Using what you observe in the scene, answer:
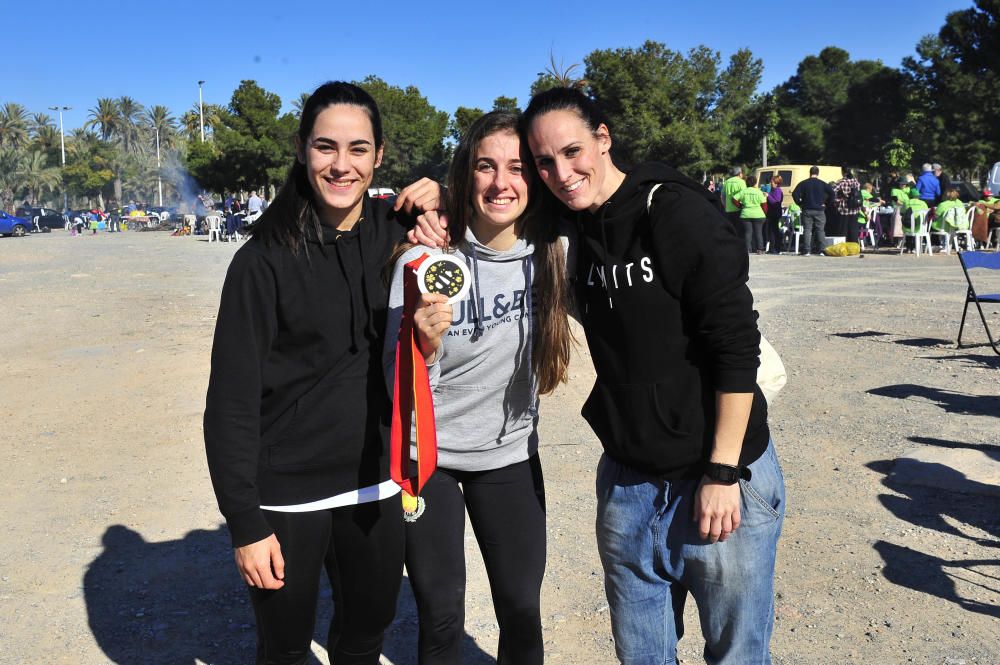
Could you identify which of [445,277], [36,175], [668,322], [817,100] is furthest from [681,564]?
[36,175]

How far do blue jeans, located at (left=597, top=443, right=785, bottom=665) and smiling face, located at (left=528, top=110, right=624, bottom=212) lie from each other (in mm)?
685

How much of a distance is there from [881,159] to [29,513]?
184ft

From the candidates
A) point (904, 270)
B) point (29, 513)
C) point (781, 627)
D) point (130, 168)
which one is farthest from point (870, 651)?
point (130, 168)

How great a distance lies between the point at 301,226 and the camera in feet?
7.83

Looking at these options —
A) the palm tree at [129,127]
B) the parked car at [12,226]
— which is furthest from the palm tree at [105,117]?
the parked car at [12,226]

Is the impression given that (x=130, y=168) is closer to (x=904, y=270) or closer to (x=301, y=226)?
(x=904, y=270)

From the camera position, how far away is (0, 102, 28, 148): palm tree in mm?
109312

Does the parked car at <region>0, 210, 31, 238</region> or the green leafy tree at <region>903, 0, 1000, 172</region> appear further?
the parked car at <region>0, 210, 31, 238</region>

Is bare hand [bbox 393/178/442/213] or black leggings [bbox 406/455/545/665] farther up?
bare hand [bbox 393/178/442/213]

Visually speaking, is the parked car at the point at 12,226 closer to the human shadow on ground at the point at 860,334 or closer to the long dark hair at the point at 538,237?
the human shadow on ground at the point at 860,334

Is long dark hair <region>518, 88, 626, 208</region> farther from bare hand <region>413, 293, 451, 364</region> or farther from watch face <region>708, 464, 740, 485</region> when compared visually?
watch face <region>708, 464, 740, 485</region>

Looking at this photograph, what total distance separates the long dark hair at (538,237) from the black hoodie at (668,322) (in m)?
0.22

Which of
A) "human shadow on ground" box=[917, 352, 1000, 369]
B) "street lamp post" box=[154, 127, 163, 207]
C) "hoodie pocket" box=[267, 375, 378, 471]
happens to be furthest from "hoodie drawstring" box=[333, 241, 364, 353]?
"street lamp post" box=[154, 127, 163, 207]

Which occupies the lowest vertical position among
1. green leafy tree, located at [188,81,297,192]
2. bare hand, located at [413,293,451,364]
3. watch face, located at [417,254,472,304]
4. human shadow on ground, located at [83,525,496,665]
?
human shadow on ground, located at [83,525,496,665]
